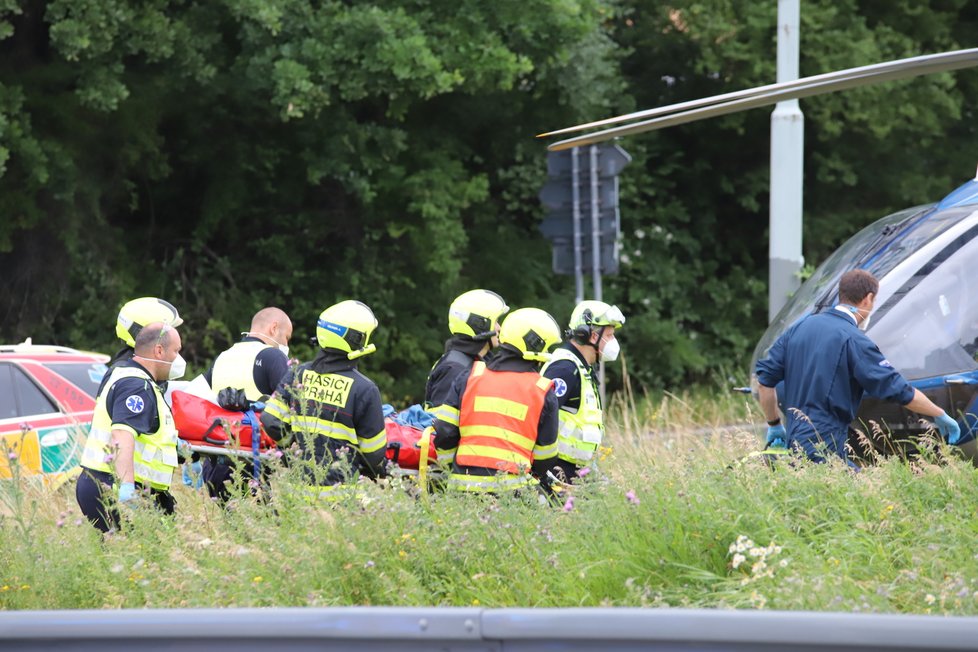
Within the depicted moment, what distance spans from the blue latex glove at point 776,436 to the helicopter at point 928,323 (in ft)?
1.22

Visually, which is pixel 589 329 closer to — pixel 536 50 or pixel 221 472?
pixel 221 472

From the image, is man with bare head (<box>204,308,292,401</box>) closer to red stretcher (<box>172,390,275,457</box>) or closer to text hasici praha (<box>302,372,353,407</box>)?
red stretcher (<box>172,390,275,457</box>)

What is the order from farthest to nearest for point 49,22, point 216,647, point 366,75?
point 366,75, point 49,22, point 216,647

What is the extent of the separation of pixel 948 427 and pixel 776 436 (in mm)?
1062

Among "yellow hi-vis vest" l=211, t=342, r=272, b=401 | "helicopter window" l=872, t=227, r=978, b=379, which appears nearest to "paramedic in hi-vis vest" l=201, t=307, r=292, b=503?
"yellow hi-vis vest" l=211, t=342, r=272, b=401

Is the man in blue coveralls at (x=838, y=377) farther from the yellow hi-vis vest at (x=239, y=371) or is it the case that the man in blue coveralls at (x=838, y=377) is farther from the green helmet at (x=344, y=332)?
the yellow hi-vis vest at (x=239, y=371)

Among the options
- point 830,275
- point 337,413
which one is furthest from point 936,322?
point 337,413

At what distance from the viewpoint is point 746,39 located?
19000mm

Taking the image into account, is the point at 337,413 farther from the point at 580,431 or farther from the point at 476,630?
the point at 476,630

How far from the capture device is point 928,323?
7203 mm

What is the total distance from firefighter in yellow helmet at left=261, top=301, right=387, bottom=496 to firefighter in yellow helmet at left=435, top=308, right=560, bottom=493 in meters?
0.35

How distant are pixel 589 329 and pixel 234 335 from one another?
11648 mm

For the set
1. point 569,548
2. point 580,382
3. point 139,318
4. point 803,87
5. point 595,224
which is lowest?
point 569,548

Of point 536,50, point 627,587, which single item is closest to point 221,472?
point 627,587
